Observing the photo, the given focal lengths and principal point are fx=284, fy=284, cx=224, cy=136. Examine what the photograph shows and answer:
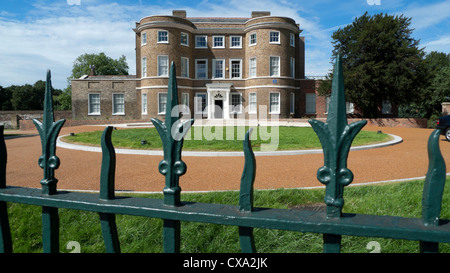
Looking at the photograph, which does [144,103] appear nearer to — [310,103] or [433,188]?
[310,103]

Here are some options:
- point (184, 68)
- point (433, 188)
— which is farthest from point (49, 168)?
point (184, 68)

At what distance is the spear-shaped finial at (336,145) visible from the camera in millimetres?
1171

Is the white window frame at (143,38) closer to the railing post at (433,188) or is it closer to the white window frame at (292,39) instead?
the white window frame at (292,39)

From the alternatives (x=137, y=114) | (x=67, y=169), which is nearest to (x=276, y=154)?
(x=67, y=169)

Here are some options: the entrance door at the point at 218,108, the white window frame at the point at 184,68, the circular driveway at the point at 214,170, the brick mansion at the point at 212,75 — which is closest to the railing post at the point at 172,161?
the circular driveway at the point at 214,170

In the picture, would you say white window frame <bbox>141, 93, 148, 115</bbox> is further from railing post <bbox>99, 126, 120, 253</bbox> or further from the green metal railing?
railing post <bbox>99, 126, 120, 253</bbox>

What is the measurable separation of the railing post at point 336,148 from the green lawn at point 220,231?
6.22 ft

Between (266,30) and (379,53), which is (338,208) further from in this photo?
(266,30)

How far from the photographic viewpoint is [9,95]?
64625 millimetres

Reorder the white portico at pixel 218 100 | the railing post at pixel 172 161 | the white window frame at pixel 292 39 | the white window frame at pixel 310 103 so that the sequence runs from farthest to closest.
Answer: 1. the white window frame at pixel 310 103
2. the white portico at pixel 218 100
3. the white window frame at pixel 292 39
4. the railing post at pixel 172 161

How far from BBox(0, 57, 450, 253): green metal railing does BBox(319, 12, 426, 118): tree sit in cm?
2632
